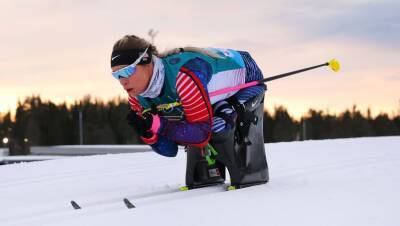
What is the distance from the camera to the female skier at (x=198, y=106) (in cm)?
447

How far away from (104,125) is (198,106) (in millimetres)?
62400

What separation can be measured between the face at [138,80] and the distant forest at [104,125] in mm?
57300

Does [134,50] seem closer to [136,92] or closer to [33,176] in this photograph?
[136,92]

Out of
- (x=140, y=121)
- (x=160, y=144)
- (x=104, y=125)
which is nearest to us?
(x=140, y=121)

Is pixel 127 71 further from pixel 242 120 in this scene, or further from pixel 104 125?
pixel 104 125

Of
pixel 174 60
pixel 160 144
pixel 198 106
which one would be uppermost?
pixel 174 60

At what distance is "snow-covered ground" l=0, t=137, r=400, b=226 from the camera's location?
366cm

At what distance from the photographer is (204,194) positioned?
4840 mm

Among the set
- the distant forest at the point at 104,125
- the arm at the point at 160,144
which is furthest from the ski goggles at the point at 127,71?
the distant forest at the point at 104,125

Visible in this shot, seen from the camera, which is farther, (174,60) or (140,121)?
(174,60)

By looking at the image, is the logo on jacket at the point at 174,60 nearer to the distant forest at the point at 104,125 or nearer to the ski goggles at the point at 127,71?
the ski goggles at the point at 127,71

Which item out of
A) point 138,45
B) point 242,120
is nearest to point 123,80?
point 138,45

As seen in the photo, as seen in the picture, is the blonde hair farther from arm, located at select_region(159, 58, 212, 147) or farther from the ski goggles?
arm, located at select_region(159, 58, 212, 147)

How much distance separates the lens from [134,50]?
4457mm
